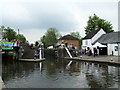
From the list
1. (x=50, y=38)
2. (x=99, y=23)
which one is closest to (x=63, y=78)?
(x=99, y=23)

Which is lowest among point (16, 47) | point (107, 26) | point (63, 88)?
point (63, 88)

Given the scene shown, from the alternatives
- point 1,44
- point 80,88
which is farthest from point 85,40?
point 80,88

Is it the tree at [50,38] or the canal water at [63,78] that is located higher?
the tree at [50,38]

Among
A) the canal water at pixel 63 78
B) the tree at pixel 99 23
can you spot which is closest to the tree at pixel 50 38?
the tree at pixel 99 23

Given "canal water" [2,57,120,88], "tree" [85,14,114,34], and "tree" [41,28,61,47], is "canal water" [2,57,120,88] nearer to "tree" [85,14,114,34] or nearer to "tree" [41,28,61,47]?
"tree" [85,14,114,34]

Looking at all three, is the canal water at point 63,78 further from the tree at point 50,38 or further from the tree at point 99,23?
the tree at point 50,38

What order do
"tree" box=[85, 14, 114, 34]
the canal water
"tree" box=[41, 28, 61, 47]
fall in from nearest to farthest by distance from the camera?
the canal water < "tree" box=[85, 14, 114, 34] < "tree" box=[41, 28, 61, 47]

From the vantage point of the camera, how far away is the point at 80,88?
8703 mm

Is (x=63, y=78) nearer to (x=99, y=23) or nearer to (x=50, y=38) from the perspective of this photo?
(x=99, y=23)

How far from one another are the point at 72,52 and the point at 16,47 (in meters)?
12.2

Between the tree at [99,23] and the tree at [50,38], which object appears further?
the tree at [50,38]

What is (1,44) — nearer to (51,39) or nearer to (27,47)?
(27,47)

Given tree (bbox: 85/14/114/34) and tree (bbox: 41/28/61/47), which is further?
tree (bbox: 41/28/61/47)

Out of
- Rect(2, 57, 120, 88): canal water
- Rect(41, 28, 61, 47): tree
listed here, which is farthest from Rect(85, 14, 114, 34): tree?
Rect(2, 57, 120, 88): canal water
